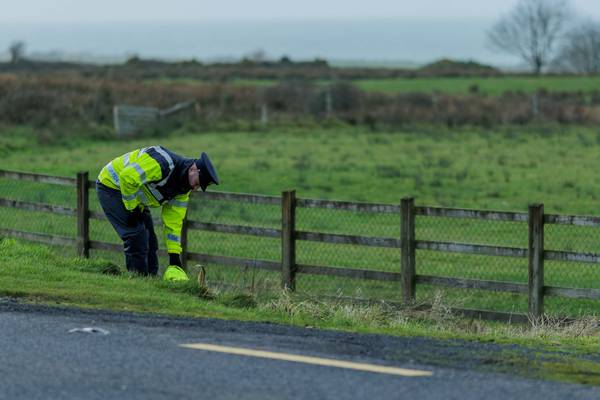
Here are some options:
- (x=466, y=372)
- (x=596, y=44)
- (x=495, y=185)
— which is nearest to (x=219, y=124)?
(x=495, y=185)

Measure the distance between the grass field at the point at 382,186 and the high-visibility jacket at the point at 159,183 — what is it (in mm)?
1323

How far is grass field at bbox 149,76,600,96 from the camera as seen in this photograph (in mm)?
59841

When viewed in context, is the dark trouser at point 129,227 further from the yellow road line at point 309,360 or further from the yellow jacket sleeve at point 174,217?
the yellow road line at point 309,360

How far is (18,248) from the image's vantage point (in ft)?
42.7

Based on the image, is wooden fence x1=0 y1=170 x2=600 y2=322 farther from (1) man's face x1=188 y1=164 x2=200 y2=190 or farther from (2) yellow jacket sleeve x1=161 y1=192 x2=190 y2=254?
(1) man's face x1=188 y1=164 x2=200 y2=190

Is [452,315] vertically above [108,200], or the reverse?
[108,200]

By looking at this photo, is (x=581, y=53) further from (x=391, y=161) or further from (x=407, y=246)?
(x=407, y=246)

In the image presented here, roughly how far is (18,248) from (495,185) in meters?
14.7

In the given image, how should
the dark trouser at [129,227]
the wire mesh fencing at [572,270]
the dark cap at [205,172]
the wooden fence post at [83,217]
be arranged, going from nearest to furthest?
the dark cap at [205,172] → the dark trouser at [129,227] → the wire mesh fencing at [572,270] → the wooden fence post at [83,217]

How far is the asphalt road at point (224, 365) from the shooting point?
6.86 meters

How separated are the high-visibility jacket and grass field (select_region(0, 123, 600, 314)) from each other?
1.32 metres

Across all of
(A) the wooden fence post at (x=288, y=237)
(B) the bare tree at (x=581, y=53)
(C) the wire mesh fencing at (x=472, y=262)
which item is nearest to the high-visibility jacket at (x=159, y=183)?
(A) the wooden fence post at (x=288, y=237)

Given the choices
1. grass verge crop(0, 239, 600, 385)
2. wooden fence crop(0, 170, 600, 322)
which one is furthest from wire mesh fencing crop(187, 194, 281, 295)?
grass verge crop(0, 239, 600, 385)

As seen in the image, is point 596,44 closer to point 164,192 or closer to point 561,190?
point 561,190
